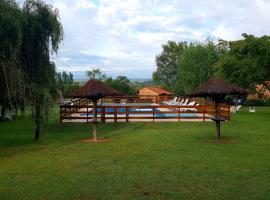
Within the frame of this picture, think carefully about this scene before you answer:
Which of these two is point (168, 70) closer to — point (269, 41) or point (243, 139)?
point (269, 41)

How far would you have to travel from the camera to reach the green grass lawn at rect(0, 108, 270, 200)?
7.60 metres

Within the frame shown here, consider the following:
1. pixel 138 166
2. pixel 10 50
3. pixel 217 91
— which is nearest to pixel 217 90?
pixel 217 91

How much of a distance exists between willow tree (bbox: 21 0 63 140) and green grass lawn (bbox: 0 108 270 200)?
60.2 inches

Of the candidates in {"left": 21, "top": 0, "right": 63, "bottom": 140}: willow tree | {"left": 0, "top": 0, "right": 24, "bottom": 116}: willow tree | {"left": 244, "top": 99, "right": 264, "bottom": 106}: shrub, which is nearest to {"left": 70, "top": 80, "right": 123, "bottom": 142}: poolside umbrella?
{"left": 21, "top": 0, "right": 63, "bottom": 140}: willow tree

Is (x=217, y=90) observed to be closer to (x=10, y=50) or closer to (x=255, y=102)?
(x=10, y=50)

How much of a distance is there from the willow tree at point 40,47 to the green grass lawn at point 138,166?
60.2 inches

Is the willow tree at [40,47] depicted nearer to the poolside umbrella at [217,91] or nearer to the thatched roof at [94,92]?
the thatched roof at [94,92]

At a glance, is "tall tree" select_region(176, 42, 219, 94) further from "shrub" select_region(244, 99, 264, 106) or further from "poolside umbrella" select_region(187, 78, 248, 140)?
"poolside umbrella" select_region(187, 78, 248, 140)

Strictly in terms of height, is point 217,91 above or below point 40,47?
below

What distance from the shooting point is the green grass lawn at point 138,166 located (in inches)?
→ 299

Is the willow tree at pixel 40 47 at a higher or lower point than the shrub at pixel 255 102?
higher

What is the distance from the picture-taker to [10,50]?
39.0ft

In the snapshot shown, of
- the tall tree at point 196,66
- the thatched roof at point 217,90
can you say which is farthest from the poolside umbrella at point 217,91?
the tall tree at point 196,66

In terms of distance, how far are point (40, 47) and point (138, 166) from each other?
21.6ft
